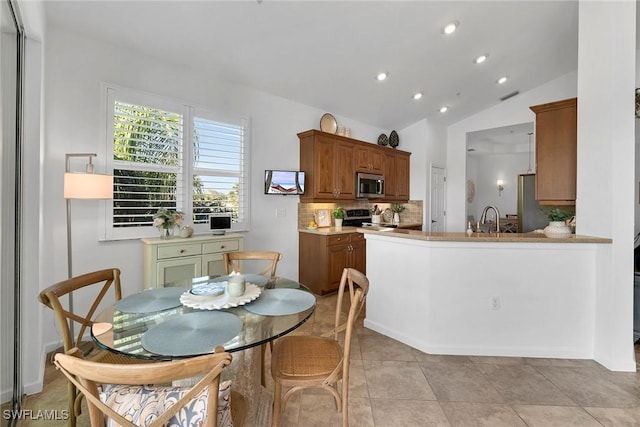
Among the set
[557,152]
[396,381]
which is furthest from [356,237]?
[557,152]

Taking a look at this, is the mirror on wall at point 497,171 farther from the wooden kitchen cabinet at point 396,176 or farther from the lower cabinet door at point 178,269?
the lower cabinet door at point 178,269

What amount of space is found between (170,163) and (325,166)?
207 cm

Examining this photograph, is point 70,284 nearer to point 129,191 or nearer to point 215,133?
point 129,191

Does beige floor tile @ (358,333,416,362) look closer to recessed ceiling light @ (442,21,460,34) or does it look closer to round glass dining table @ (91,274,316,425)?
round glass dining table @ (91,274,316,425)

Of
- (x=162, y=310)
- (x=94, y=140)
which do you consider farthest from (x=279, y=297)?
(x=94, y=140)

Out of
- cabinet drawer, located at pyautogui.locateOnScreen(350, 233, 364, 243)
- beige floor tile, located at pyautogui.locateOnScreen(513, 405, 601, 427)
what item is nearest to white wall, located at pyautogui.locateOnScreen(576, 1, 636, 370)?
beige floor tile, located at pyautogui.locateOnScreen(513, 405, 601, 427)

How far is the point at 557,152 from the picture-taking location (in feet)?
9.87

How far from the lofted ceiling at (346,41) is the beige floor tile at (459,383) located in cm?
322

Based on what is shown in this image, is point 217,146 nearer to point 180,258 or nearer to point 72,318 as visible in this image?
point 180,258

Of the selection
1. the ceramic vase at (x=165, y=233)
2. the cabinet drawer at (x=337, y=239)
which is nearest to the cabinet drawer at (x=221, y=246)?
the ceramic vase at (x=165, y=233)

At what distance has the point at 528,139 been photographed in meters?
7.46

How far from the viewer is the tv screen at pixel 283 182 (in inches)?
154

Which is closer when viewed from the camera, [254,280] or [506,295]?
[254,280]

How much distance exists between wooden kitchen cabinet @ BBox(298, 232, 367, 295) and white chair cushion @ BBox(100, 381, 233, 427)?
10.2 feet
